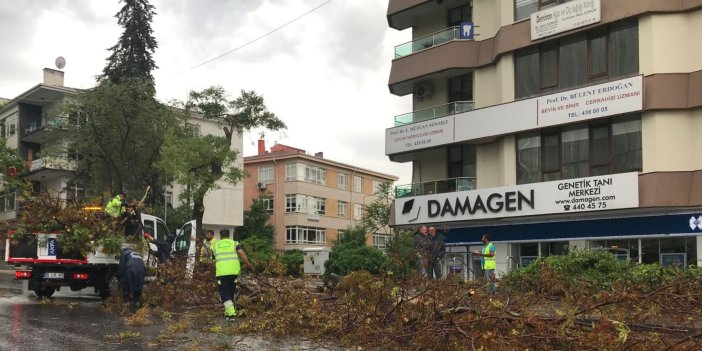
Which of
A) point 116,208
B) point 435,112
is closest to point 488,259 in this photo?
point 116,208

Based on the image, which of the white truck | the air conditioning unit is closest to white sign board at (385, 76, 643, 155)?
the air conditioning unit

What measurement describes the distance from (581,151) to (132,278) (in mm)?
16473

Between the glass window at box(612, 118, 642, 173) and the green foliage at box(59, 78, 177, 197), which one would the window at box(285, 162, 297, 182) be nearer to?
the green foliage at box(59, 78, 177, 197)

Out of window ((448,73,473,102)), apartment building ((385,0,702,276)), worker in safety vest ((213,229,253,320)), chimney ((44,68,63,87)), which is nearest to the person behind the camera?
worker in safety vest ((213,229,253,320))

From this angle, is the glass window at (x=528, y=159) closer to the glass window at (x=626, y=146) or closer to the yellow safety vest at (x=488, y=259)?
the glass window at (x=626, y=146)

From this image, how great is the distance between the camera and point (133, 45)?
41906 mm

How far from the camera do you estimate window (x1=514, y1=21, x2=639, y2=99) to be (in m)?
22.5

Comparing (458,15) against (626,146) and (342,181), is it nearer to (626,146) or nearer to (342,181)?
(626,146)

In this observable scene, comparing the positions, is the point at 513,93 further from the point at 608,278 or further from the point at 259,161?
the point at 259,161

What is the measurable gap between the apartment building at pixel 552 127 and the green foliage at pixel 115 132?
472 inches

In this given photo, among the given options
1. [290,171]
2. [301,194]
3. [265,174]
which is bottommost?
[301,194]

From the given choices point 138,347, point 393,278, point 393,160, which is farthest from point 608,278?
point 393,160

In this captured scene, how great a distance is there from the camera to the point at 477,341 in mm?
→ 6938

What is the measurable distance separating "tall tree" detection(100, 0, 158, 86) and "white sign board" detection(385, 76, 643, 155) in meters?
19.1
